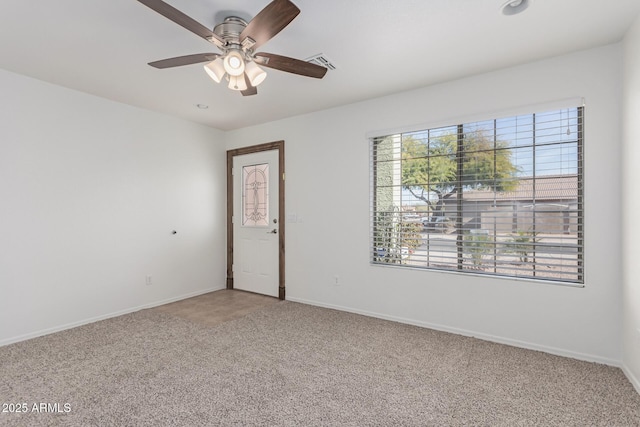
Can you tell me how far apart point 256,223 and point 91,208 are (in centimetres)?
202

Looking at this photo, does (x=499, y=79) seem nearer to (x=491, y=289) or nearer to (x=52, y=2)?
(x=491, y=289)

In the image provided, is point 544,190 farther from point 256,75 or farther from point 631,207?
point 256,75

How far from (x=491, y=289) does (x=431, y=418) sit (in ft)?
5.01

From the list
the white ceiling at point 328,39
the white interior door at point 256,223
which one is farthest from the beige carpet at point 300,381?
the white ceiling at point 328,39

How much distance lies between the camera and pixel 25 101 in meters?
2.92

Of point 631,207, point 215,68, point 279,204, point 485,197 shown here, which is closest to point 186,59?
point 215,68

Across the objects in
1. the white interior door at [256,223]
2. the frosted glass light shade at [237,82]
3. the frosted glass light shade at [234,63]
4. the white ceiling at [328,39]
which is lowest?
the white interior door at [256,223]

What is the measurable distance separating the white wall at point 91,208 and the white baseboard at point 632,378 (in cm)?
465

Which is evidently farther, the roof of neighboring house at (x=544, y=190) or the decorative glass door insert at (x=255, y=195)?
the decorative glass door insert at (x=255, y=195)

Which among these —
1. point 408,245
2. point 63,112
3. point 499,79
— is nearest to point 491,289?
point 408,245

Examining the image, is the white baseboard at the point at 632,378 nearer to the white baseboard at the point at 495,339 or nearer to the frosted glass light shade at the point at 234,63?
the white baseboard at the point at 495,339

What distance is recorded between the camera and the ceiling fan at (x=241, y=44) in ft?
5.26

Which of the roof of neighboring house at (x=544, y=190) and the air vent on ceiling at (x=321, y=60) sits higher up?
the air vent on ceiling at (x=321, y=60)

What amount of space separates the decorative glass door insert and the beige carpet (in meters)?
1.85
